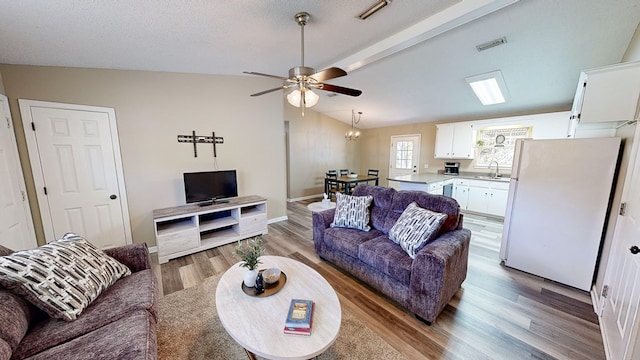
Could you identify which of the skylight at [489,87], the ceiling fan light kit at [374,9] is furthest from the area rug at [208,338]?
the skylight at [489,87]

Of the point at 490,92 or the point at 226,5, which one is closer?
the point at 226,5

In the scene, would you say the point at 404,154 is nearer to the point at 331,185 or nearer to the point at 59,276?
the point at 331,185

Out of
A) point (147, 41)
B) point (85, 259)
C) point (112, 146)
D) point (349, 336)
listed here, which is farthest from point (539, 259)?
point (112, 146)

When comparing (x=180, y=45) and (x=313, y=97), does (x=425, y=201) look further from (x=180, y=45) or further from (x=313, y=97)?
(x=180, y=45)

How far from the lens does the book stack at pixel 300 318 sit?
1.23 metres

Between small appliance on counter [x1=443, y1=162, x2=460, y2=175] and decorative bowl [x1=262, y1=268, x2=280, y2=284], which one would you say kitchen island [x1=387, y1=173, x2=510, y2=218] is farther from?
decorative bowl [x1=262, y1=268, x2=280, y2=284]

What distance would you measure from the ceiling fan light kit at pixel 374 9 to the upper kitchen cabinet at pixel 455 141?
4.11m

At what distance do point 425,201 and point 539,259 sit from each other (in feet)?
4.96

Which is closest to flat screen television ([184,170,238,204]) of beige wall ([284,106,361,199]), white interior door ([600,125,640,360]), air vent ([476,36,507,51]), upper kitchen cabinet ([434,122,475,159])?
beige wall ([284,106,361,199])

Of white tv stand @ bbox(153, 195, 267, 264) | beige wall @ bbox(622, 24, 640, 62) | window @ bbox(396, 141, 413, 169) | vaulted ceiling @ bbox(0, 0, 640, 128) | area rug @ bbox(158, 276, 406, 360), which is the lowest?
area rug @ bbox(158, 276, 406, 360)

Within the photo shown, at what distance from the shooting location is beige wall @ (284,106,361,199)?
6.23 metres

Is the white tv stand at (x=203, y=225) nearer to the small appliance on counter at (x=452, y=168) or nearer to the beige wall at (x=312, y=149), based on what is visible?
the beige wall at (x=312, y=149)

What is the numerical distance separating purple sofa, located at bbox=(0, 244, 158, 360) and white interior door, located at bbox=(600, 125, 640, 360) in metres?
2.72

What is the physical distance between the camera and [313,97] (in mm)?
2148
